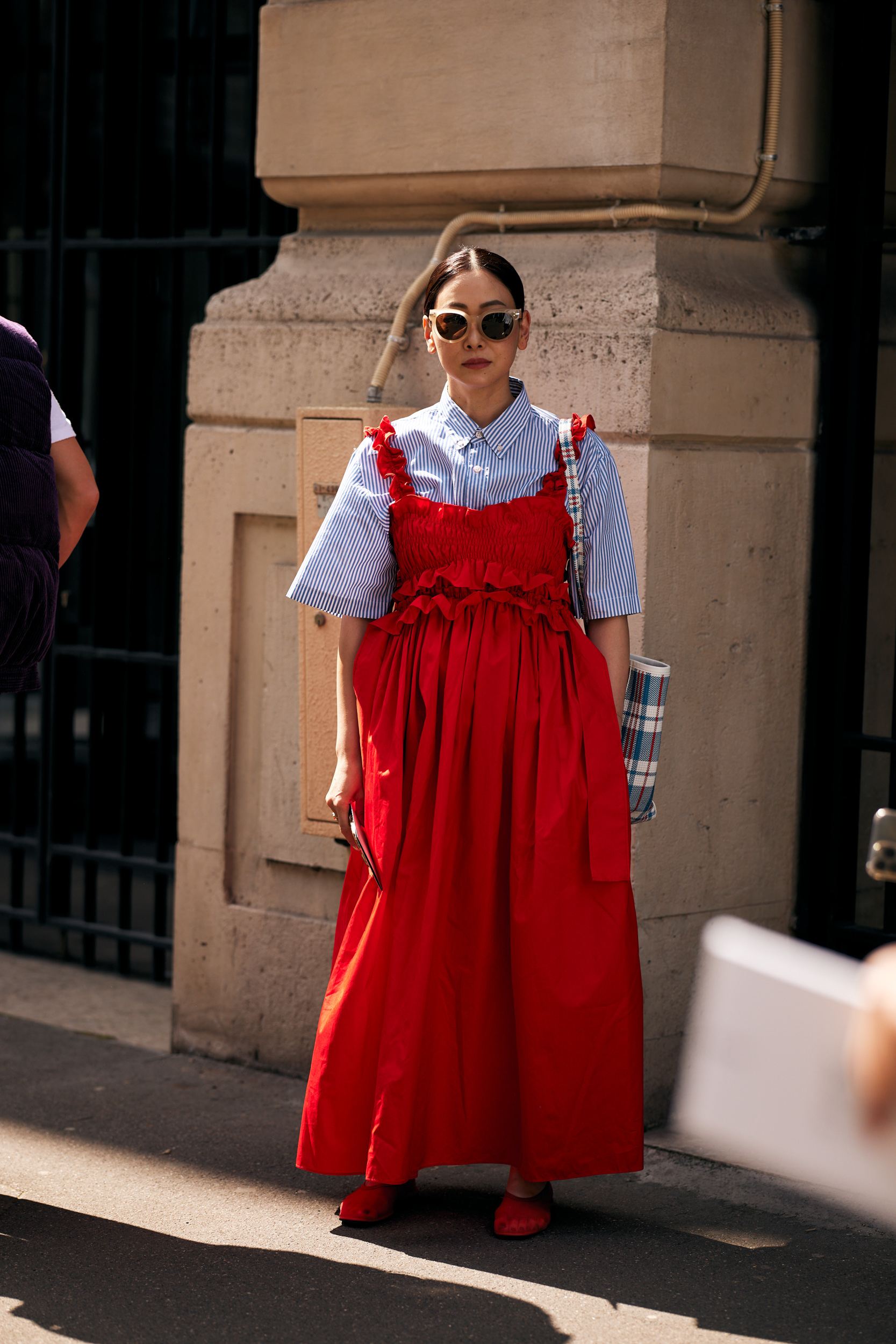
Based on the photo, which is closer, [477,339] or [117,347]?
[477,339]

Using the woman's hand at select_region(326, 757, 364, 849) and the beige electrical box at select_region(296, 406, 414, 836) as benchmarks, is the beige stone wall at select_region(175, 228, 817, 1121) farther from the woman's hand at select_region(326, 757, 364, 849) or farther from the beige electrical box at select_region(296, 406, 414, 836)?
the woman's hand at select_region(326, 757, 364, 849)

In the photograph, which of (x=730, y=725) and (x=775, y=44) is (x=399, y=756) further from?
(x=775, y=44)

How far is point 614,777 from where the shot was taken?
3.52 m

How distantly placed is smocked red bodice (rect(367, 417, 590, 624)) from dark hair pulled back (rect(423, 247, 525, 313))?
32 centimetres

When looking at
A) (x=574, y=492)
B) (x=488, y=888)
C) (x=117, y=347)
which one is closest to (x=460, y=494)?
(x=574, y=492)

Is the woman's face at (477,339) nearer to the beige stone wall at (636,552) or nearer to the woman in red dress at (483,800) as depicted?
the woman in red dress at (483,800)

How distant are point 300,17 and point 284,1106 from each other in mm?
2952

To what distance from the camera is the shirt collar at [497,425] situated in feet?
11.7

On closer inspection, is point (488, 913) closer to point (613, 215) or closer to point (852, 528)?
point (852, 528)

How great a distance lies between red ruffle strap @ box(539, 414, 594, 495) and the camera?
354cm

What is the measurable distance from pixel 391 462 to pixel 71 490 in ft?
2.39

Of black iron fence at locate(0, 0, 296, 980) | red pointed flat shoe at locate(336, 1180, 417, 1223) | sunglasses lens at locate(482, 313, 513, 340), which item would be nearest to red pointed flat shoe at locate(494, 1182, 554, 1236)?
red pointed flat shoe at locate(336, 1180, 417, 1223)

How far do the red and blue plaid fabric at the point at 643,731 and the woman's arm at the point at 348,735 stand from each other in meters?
0.58

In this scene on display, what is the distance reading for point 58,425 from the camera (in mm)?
3691
